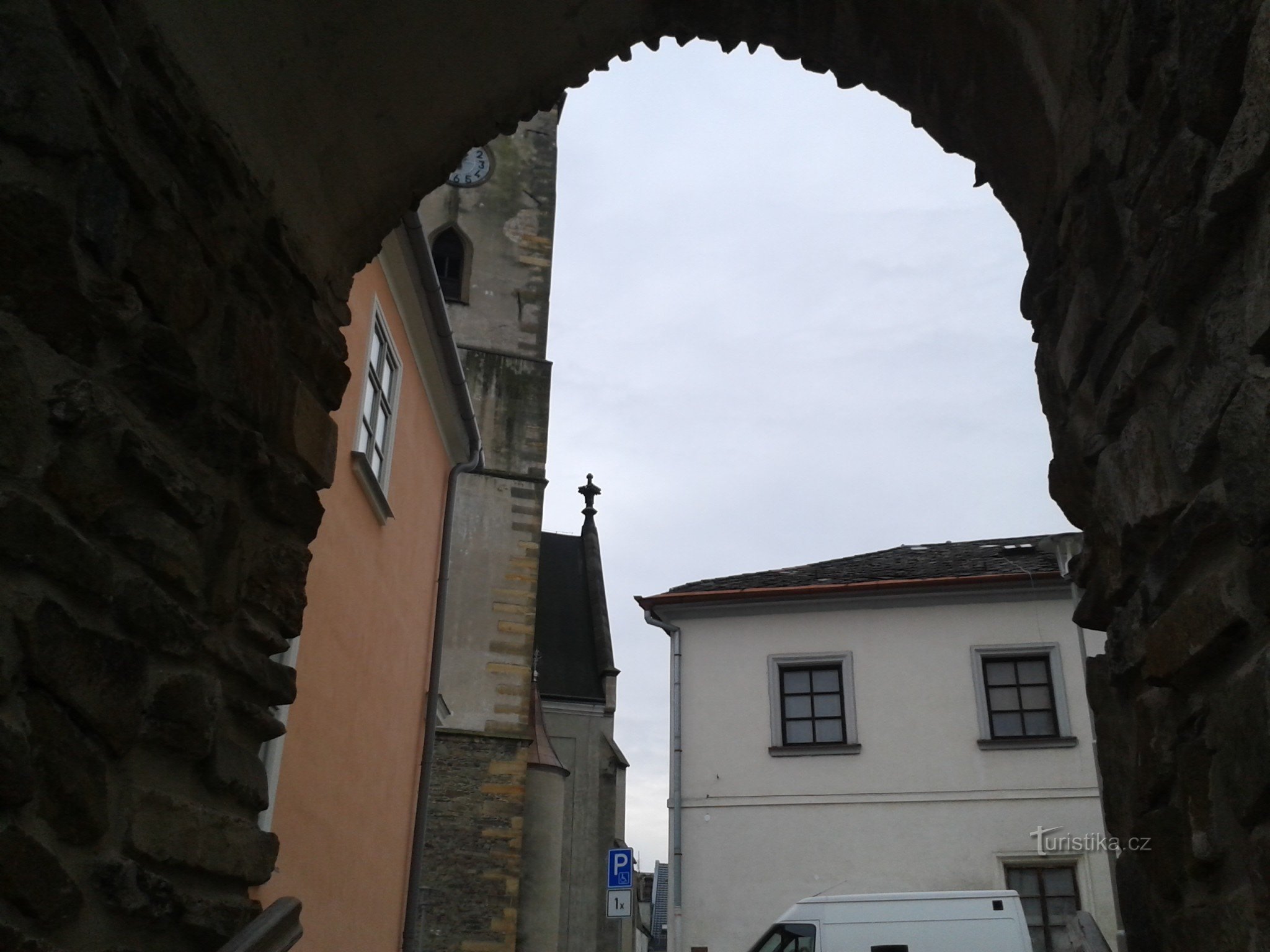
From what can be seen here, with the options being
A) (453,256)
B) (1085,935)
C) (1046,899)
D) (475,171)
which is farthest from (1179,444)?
(475,171)

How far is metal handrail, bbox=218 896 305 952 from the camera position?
2.54 metres

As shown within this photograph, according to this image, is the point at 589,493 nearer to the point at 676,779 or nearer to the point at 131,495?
the point at 676,779

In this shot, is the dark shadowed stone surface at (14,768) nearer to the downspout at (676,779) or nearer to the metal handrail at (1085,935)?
the metal handrail at (1085,935)

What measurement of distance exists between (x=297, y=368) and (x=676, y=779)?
11.1 meters

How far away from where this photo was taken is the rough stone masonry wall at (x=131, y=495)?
6.41 feet

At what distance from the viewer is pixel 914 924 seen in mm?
9438

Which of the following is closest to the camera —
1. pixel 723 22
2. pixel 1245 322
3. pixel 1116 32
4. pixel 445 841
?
pixel 1245 322

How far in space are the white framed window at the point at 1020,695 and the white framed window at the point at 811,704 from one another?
1.48 m

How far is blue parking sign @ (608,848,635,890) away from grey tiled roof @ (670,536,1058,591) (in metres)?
3.55

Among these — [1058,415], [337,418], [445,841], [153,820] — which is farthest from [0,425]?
[445,841]

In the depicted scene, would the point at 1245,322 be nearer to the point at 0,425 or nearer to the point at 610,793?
the point at 0,425

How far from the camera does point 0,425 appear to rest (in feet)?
6.18

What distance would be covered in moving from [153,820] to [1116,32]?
104 inches

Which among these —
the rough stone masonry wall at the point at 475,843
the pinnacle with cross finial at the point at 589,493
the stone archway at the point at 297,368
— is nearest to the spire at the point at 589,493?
the pinnacle with cross finial at the point at 589,493
